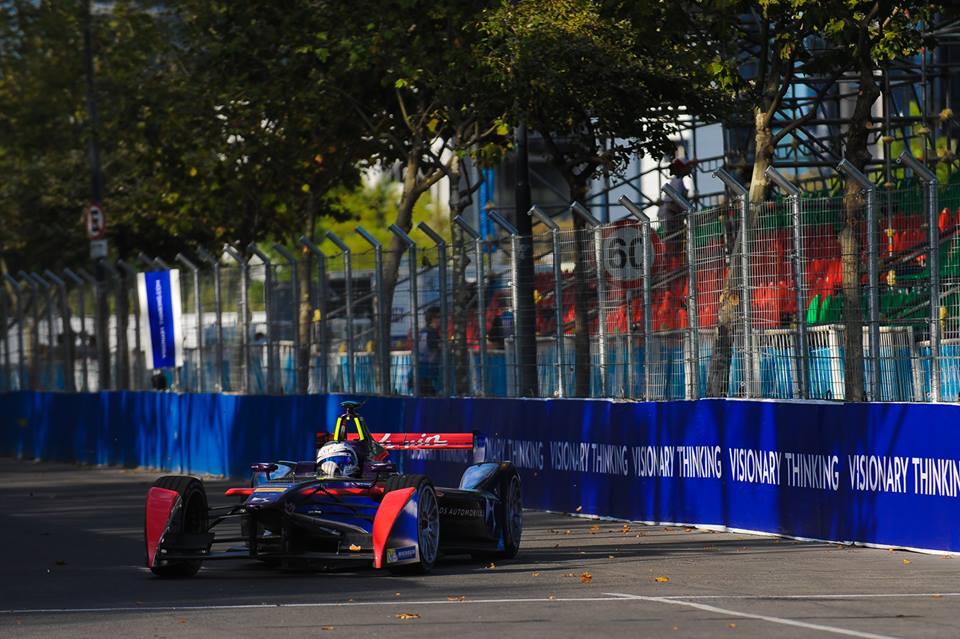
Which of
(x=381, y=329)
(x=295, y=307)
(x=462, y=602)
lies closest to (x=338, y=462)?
(x=462, y=602)

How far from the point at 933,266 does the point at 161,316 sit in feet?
56.0

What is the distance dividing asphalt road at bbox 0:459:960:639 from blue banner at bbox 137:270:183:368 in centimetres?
1210

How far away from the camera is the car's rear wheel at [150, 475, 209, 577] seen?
528 inches

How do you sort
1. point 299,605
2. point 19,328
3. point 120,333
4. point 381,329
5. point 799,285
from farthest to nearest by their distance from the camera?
point 19,328
point 120,333
point 381,329
point 799,285
point 299,605

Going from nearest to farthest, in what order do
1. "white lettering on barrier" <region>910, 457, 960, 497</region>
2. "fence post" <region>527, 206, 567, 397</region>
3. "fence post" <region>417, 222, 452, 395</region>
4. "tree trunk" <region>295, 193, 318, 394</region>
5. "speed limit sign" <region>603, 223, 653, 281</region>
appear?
"white lettering on barrier" <region>910, 457, 960, 497</region>
"speed limit sign" <region>603, 223, 653, 281</region>
"fence post" <region>527, 206, 567, 397</region>
"fence post" <region>417, 222, 452, 395</region>
"tree trunk" <region>295, 193, 318, 394</region>

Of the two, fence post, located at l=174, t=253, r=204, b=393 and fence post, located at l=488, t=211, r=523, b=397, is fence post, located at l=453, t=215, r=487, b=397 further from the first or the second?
fence post, located at l=174, t=253, r=204, b=393

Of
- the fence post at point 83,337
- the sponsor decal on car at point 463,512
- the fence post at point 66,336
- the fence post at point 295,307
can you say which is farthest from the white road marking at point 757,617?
the fence post at point 66,336

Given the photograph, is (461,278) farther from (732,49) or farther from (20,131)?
(20,131)

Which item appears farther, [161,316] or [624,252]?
[161,316]

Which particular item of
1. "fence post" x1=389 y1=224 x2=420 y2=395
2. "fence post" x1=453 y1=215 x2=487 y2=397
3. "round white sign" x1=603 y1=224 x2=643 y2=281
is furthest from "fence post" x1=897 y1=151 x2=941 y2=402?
"fence post" x1=389 y1=224 x2=420 y2=395

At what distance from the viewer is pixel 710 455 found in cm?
1667

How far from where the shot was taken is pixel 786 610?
10.6 metres

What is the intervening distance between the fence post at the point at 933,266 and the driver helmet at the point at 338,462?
13.7 feet

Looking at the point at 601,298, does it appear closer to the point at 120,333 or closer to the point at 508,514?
the point at 508,514
